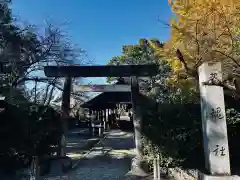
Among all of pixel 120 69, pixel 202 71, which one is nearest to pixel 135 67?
pixel 120 69

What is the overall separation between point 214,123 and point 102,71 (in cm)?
390

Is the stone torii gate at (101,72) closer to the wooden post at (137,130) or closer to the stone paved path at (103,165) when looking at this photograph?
the wooden post at (137,130)

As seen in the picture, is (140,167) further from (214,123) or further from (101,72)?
(101,72)

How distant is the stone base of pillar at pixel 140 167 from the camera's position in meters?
6.47

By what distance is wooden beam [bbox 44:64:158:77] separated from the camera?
24.4ft

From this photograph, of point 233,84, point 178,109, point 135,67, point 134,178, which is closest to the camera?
point 233,84

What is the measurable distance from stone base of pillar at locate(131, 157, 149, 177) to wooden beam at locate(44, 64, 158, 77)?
2.64 metres

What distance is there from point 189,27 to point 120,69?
2580 millimetres

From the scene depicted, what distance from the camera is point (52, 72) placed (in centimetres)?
755

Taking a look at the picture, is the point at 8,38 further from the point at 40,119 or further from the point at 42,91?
the point at 40,119

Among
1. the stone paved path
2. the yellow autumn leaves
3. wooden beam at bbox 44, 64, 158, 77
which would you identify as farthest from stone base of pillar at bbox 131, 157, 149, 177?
the yellow autumn leaves

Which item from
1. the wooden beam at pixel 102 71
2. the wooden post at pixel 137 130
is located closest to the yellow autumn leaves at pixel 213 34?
the wooden beam at pixel 102 71

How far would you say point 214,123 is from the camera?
4965 mm

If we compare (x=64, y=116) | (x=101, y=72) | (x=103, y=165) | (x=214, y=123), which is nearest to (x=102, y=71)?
(x=101, y=72)
